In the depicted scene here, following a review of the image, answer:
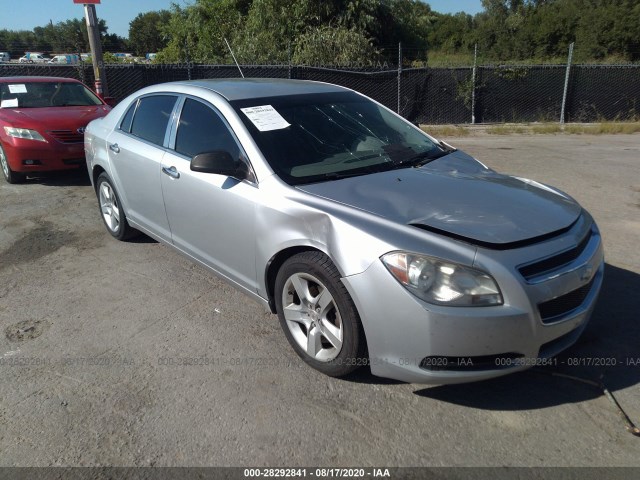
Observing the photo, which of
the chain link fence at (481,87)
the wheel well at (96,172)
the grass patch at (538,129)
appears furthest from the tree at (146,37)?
the wheel well at (96,172)

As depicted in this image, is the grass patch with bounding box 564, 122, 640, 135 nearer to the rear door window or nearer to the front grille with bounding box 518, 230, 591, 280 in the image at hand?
the rear door window

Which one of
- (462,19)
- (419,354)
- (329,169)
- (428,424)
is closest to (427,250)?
(419,354)

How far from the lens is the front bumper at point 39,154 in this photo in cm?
760

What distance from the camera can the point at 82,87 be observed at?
9.20 m

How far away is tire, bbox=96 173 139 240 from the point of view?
206 inches

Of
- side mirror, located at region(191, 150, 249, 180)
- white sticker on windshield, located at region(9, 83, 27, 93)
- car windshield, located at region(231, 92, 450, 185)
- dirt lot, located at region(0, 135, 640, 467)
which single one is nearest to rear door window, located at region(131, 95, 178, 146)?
car windshield, located at region(231, 92, 450, 185)

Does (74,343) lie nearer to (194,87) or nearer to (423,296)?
(194,87)

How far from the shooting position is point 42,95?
8656 mm

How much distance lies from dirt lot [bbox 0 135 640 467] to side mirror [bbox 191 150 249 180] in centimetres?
109

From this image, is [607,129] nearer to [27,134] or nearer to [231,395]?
[27,134]

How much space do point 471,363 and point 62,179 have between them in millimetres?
7850

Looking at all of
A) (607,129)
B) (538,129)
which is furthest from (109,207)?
(607,129)

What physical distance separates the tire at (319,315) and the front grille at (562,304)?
908 millimetres

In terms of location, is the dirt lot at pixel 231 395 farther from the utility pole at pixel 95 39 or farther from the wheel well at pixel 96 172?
the utility pole at pixel 95 39
